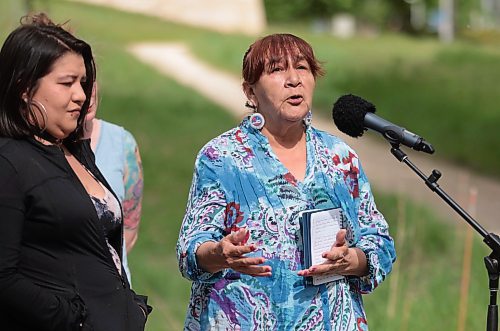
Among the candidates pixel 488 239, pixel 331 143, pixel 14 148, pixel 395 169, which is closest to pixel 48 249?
pixel 14 148

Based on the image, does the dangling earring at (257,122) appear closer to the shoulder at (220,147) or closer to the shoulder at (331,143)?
the shoulder at (220,147)

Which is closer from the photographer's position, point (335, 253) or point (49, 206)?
point (49, 206)

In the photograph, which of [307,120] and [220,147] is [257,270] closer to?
[220,147]

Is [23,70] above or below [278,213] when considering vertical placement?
above

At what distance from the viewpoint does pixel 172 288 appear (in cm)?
817

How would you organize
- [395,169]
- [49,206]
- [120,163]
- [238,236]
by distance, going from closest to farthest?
[49,206] < [238,236] < [120,163] < [395,169]

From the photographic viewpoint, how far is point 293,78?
337 cm

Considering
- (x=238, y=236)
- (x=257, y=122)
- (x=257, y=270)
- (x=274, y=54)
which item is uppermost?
(x=274, y=54)

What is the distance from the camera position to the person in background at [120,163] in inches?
173

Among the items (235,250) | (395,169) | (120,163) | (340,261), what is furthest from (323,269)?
(395,169)

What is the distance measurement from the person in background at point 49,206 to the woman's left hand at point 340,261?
55 cm

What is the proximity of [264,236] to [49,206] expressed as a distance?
0.71 m

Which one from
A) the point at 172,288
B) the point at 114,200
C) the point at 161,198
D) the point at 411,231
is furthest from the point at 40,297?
the point at 161,198

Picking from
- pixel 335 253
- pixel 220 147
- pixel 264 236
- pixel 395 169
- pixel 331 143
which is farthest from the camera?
pixel 395 169
